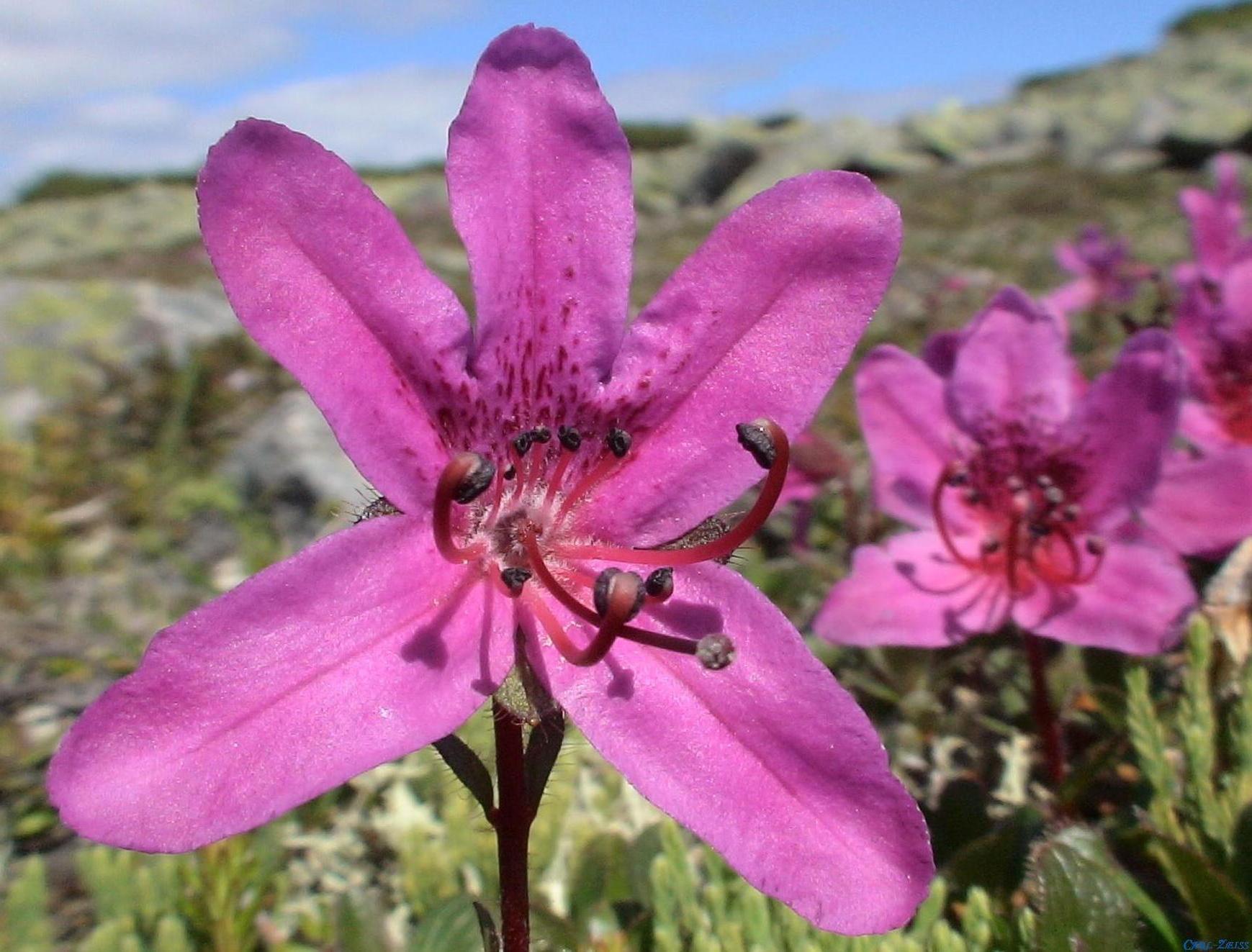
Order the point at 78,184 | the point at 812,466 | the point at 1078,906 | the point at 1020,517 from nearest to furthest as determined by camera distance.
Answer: the point at 1078,906
the point at 1020,517
the point at 812,466
the point at 78,184

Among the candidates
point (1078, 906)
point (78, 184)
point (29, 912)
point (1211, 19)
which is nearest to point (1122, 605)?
point (1078, 906)

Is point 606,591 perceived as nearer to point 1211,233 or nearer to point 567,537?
point 567,537

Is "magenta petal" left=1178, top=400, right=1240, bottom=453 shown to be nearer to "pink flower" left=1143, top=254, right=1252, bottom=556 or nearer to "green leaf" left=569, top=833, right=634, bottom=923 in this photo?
"pink flower" left=1143, top=254, right=1252, bottom=556

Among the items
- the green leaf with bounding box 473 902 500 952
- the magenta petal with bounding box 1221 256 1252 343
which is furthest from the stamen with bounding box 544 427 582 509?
the magenta petal with bounding box 1221 256 1252 343

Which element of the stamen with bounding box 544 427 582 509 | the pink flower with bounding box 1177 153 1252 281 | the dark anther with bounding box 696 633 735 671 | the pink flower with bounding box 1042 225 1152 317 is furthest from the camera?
the pink flower with bounding box 1042 225 1152 317

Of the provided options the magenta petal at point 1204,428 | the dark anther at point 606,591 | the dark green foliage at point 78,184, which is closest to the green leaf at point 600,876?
the dark anther at point 606,591

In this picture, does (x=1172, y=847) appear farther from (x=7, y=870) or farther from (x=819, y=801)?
(x=7, y=870)

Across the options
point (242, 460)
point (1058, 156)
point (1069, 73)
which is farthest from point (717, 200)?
→ point (242, 460)
